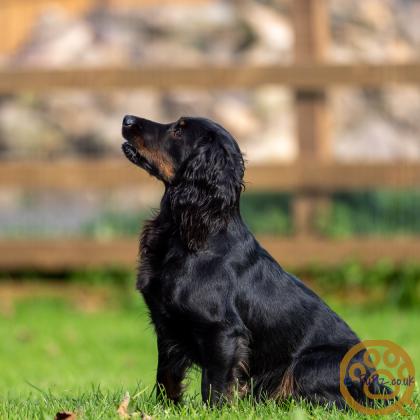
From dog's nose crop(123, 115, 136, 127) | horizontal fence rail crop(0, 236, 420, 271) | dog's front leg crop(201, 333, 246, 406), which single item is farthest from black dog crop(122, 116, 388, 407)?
horizontal fence rail crop(0, 236, 420, 271)

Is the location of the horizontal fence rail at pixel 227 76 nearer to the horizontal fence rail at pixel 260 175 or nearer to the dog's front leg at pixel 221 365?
the horizontal fence rail at pixel 260 175

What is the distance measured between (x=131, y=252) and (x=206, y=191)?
427 centimetres

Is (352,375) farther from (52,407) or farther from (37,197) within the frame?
(37,197)

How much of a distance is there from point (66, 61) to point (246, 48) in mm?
2563

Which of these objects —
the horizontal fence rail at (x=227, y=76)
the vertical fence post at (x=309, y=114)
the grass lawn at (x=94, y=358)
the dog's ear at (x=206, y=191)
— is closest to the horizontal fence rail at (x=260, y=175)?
the vertical fence post at (x=309, y=114)

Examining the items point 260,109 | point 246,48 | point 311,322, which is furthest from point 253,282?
point 246,48

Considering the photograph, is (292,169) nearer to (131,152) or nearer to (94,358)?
(94,358)

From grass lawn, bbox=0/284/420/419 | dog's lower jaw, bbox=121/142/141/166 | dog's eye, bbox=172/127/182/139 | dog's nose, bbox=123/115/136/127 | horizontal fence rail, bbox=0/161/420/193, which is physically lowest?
grass lawn, bbox=0/284/420/419

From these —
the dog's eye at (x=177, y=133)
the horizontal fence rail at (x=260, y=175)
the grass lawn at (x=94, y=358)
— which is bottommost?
the grass lawn at (x=94, y=358)

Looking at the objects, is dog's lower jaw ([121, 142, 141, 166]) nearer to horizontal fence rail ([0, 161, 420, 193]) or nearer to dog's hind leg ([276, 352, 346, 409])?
dog's hind leg ([276, 352, 346, 409])

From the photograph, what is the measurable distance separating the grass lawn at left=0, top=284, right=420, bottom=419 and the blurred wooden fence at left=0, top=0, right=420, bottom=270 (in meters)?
0.45

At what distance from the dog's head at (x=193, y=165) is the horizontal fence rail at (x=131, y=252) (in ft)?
Answer: 12.8

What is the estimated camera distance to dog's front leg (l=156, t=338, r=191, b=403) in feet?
14.4

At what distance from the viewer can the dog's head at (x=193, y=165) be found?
4.41 meters
